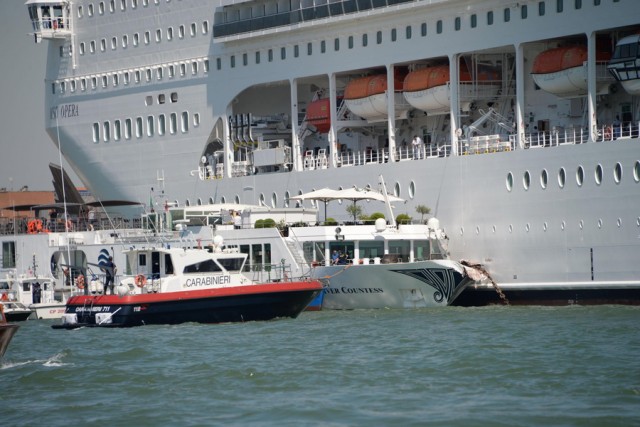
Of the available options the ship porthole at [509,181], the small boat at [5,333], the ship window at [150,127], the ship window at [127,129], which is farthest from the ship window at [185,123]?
the small boat at [5,333]

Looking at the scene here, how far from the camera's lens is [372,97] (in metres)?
49.2

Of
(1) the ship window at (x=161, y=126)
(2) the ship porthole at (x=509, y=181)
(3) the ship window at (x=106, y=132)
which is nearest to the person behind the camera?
(2) the ship porthole at (x=509, y=181)

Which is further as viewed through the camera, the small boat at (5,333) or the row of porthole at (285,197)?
the row of porthole at (285,197)

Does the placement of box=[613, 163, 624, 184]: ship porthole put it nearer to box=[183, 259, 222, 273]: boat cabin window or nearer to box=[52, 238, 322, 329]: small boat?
box=[52, 238, 322, 329]: small boat

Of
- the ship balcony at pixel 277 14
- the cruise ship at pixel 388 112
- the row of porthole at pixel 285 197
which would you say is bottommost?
the row of porthole at pixel 285 197

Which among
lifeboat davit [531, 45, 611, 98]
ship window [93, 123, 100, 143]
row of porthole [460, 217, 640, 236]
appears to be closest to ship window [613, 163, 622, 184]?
row of porthole [460, 217, 640, 236]

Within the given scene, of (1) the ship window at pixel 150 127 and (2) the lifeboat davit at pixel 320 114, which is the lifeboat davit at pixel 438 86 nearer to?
(2) the lifeboat davit at pixel 320 114

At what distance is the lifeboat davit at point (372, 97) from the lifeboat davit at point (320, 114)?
117cm

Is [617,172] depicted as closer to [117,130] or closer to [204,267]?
[204,267]

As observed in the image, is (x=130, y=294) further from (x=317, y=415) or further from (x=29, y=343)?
(x=317, y=415)

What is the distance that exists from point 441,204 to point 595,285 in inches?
285

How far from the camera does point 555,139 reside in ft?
141

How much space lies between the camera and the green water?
2302 centimetres

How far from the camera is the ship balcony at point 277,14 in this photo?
47.8 metres
